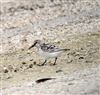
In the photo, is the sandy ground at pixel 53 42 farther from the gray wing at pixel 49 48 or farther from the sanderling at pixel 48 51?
the gray wing at pixel 49 48

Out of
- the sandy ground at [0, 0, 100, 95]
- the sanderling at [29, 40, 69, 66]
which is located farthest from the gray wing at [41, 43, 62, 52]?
the sandy ground at [0, 0, 100, 95]

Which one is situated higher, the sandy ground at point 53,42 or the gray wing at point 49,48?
the gray wing at point 49,48

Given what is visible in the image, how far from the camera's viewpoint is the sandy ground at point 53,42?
14016 mm

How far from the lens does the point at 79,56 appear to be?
1695 centimetres

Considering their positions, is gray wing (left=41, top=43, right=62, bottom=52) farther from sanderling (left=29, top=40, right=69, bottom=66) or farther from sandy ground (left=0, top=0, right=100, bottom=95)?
sandy ground (left=0, top=0, right=100, bottom=95)

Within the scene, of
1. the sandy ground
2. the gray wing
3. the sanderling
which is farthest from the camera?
the gray wing

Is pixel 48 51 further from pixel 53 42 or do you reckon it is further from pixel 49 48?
pixel 53 42

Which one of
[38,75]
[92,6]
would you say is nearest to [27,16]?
[92,6]

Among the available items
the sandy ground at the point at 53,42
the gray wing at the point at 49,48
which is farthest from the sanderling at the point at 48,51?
the sandy ground at the point at 53,42

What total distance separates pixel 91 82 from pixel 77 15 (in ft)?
33.0

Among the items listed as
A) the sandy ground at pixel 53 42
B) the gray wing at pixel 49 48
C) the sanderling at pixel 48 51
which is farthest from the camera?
the gray wing at pixel 49 48

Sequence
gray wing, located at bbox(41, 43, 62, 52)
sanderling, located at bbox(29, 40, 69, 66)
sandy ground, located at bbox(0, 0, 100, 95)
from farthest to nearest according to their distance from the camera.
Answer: gray wing, located at bbox(41, 43, 62, 52), sanderling, located at bbox(29, 40, 69, 66), sandy ground, located at bbox(0, 0, 100, 95)

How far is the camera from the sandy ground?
46.0 feet

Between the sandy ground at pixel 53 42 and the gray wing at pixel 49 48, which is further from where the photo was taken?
the gray wing at pixel 49 48
